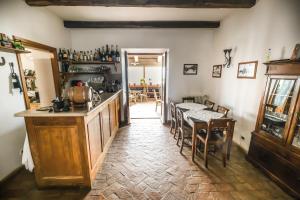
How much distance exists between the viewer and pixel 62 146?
177 cm

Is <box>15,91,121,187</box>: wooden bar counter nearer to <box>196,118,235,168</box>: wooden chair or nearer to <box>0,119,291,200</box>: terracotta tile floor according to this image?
<box>0,119,291,200</box>: terracotta tile floor

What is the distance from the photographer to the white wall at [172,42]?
391 cm

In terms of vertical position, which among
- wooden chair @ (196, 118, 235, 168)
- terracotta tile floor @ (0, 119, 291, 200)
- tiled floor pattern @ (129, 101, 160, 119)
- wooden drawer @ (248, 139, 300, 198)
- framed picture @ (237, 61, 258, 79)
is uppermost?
framed picture @ (237, 61, 258, 79)

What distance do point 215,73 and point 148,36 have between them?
7.32ft

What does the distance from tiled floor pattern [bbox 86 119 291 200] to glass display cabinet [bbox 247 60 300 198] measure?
0.21 m

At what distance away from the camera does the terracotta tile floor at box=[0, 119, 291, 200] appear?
1.80m

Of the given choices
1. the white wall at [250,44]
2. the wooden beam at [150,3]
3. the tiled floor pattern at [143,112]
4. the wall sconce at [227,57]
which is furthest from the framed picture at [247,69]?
the tiled floor pattern at [143,112]

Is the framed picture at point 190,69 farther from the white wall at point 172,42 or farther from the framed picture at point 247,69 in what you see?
the framed picture at point 247,69

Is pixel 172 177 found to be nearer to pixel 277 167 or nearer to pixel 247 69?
pixel 277 167

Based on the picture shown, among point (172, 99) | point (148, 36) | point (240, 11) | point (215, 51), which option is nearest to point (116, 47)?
point (148, 36)

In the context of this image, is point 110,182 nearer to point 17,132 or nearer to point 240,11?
point 17,132

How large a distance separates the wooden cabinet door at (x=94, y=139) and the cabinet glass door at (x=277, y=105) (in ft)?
8.74

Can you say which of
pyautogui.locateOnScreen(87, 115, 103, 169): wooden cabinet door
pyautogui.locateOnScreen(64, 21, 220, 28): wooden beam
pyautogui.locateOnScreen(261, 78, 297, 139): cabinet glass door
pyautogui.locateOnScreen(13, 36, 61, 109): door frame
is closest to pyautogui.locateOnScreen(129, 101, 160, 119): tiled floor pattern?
pyautogui.locateOnScreen(13, 36, 61, 109): door frame

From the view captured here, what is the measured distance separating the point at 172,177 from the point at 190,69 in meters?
3.14
